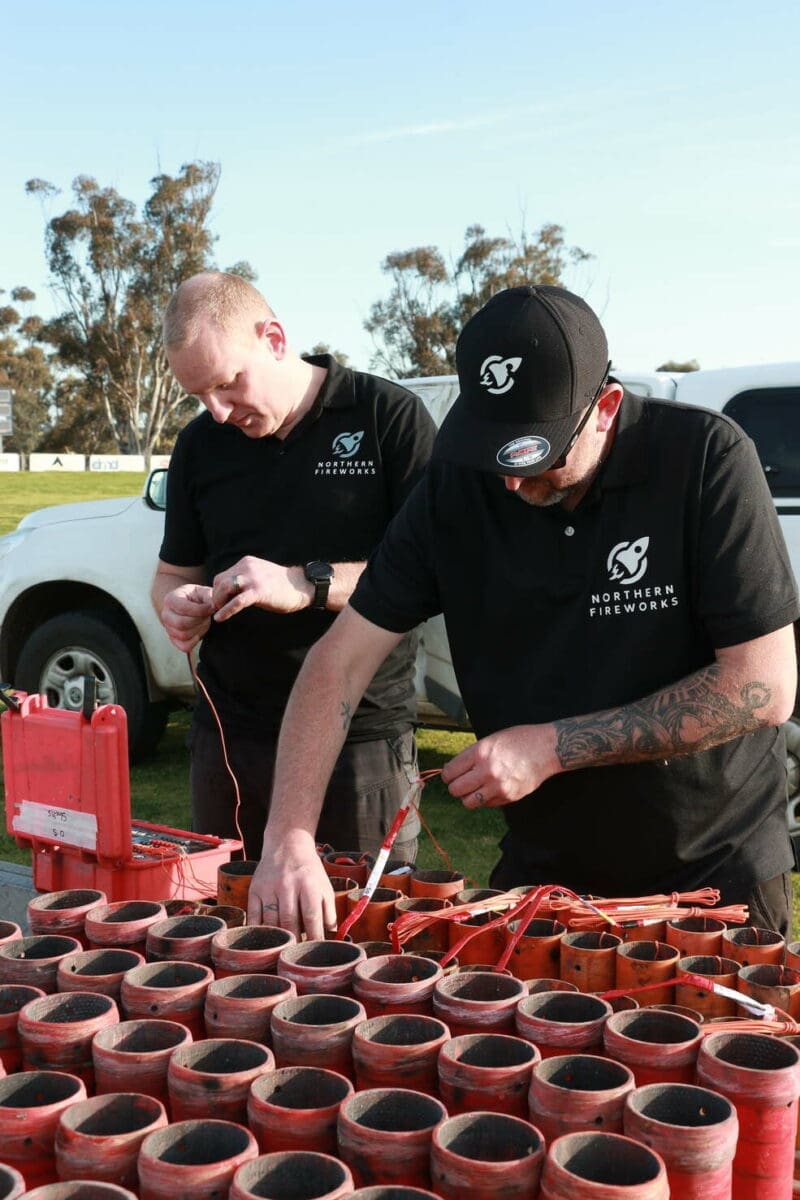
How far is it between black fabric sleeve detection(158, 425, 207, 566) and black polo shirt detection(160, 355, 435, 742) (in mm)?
40

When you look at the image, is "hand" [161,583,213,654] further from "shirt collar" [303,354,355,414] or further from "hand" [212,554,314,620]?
"shirt collar" [303,354,355,414]

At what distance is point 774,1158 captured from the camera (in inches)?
56.8

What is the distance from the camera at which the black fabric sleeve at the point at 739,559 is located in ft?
7.04

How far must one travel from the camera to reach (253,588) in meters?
2.85

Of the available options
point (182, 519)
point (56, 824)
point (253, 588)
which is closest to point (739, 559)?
point (253, 588)

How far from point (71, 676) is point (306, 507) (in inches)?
174

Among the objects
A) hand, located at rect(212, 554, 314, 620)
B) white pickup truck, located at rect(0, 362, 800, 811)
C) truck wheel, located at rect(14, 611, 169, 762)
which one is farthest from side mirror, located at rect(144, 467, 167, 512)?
hand, located at rect(212, 554, 314, 620)

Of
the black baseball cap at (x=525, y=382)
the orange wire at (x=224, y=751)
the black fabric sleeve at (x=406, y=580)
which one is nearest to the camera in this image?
the black baseball cap at (x=525, y=382)

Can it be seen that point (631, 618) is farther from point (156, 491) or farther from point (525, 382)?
point (156, 491)

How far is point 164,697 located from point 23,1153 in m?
6.13

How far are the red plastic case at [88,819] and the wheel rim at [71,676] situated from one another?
4.26m

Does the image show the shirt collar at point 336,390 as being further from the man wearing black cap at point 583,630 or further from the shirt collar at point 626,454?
the shirt collar at point 626,454

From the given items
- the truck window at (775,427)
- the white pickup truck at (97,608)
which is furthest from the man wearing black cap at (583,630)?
the white pickup truck at (97,608)

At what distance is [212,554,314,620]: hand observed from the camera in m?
2.84
